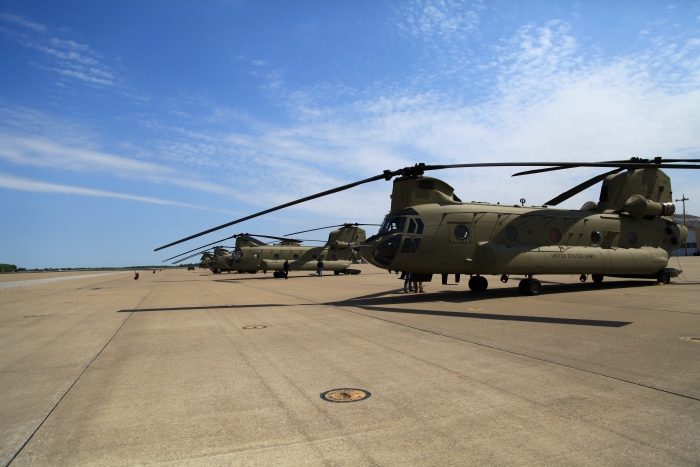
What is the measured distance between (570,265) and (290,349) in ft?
41.1

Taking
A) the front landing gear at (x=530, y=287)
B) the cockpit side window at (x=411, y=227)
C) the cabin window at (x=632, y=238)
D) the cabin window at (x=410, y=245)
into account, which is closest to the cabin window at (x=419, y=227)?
the cockpit side window at (x=411, y=227)

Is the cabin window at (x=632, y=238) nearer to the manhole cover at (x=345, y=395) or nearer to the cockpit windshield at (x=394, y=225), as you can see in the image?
the cockpit windshield at (x=394, y=225)

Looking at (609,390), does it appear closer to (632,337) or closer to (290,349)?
(632,337)

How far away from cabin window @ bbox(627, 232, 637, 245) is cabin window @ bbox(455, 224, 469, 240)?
8537mm

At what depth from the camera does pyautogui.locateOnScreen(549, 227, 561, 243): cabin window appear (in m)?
16.3

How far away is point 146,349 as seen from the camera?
7.50 meters

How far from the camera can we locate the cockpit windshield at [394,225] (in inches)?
567

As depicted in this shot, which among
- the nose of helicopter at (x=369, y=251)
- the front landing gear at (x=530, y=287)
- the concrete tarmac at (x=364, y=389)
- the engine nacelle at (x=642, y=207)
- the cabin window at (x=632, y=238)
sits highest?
the engine nacelle at (x=642, y=207)

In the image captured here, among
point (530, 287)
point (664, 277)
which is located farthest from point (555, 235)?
Answer: point (664, 277)

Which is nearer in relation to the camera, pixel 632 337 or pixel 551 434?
pixel 551 434

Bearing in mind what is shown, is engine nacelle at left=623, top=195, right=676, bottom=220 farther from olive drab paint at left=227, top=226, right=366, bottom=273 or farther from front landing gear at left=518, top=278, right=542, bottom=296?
olive drab paint at left=227, top=226, right=366, bottom=273

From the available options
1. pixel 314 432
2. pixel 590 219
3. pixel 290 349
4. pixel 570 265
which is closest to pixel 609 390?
pixel 314 432

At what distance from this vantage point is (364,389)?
4922 mm

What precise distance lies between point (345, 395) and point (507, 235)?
12268mm
